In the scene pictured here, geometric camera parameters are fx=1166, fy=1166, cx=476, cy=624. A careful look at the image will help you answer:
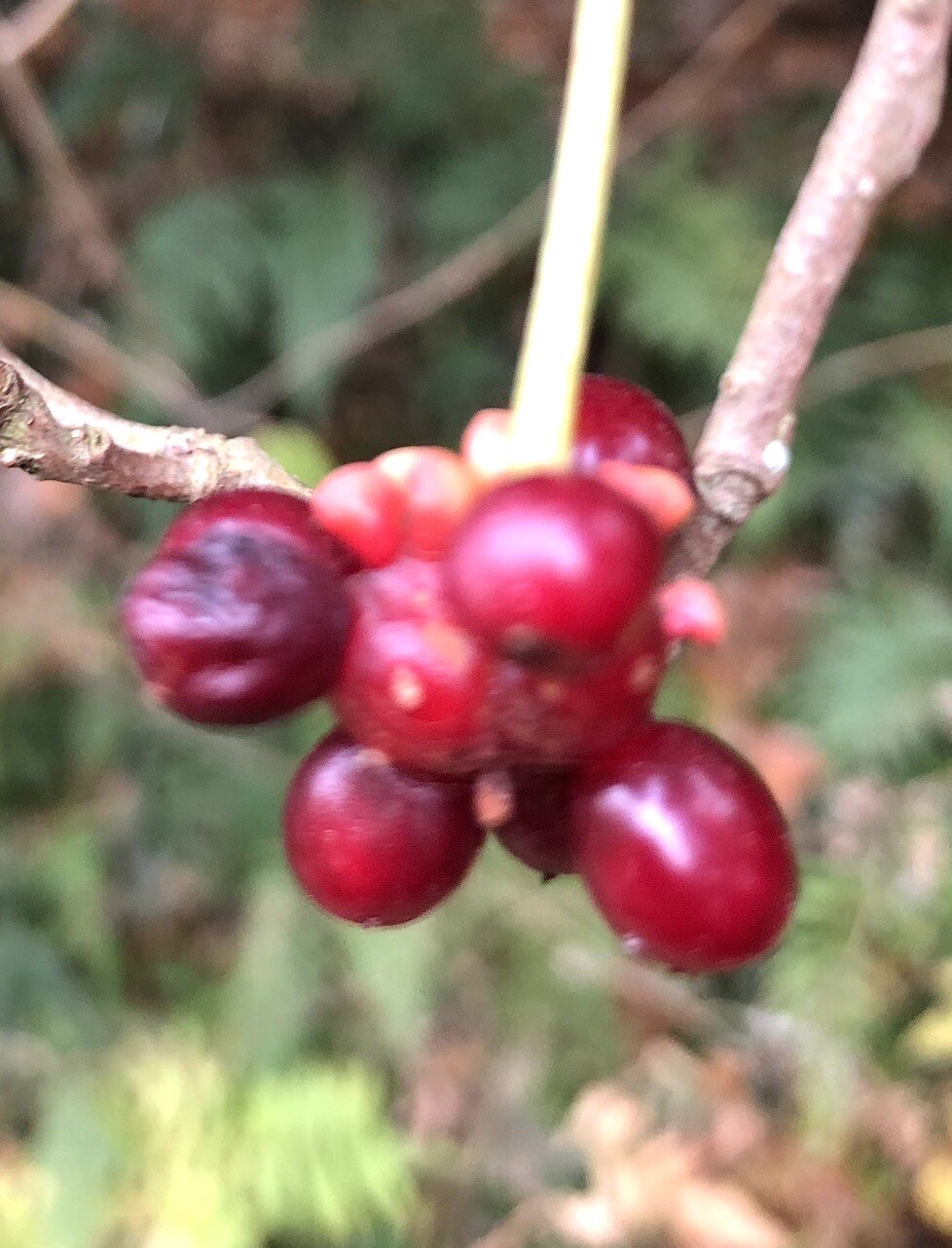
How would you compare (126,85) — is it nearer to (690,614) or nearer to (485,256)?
(485,256)

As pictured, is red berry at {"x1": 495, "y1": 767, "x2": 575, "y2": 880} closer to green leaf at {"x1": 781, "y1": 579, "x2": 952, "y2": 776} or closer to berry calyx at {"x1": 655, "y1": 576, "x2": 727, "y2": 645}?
berry calyx at {"x1": 655, "y1": 576, "x2": 727, "y2": 645}

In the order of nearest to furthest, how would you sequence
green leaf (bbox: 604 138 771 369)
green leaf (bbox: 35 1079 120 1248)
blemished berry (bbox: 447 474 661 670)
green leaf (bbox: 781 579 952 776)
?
blemished berry (bbox: 447 474 661 670) → green leaf (bbox: 35 1079 120 1248) → green leaf (bbox: 781 579 952 776) → green leaf (bbox: 604 138 771 369)

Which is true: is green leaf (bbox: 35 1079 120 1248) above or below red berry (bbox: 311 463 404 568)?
below

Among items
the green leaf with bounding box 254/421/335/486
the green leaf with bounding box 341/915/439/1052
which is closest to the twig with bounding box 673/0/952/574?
the green leaf with bounding box 254/421/335/486

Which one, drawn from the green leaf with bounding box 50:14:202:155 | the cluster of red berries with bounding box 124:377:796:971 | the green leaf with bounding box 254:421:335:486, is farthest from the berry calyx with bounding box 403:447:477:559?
the green leaf with bounding box 50:14:202:155

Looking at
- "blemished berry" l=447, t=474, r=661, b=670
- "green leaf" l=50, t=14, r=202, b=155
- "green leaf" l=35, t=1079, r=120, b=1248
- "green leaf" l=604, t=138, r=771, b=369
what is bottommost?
"green leaf" l=35, t=1079, r=120, b=1248

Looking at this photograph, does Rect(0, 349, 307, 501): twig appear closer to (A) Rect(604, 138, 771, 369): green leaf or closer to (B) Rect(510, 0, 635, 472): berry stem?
(B) Rect(510, 0, 635, 472): berry stem

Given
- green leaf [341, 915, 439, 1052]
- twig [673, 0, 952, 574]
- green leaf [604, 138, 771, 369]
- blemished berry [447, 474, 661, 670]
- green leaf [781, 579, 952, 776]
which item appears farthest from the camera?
green leaf [604, 138, 771, 369]

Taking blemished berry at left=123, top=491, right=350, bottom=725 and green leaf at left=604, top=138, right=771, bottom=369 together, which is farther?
green leaf at left=604, top=138, right=771, bottom=369
